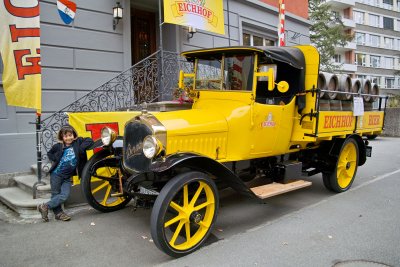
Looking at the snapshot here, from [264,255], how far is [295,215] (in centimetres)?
153

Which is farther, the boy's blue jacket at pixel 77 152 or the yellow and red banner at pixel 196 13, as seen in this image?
the yellow and red banner at pixel 196 13

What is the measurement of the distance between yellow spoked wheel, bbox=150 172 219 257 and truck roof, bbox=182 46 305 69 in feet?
6.26

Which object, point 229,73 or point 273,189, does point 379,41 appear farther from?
point 273,189

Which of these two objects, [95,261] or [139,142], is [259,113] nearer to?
[139,142]

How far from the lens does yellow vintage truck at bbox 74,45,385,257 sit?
397cm

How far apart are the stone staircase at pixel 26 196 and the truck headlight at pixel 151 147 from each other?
2.32 meters

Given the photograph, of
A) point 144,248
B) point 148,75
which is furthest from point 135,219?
point 148,75

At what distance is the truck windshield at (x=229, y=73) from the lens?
16.0 feet

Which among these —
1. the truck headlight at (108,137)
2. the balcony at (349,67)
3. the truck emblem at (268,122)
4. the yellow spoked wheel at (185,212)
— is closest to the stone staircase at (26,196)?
the truck headlight at (108,137)

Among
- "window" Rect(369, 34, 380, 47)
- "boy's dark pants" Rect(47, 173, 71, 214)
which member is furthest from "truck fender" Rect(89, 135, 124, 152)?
"window" Rect(369, 34, 380, 47)

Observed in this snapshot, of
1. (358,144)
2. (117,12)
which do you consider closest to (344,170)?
(358,144)

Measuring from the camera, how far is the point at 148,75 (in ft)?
→ 26.2

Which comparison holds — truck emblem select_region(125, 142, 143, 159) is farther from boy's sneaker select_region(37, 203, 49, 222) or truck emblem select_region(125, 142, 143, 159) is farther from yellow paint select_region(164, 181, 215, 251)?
boy's sneaker select_region(37, 203, 49, 222)

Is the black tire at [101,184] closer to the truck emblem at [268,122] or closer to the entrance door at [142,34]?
the truck emblem at [268,122]
